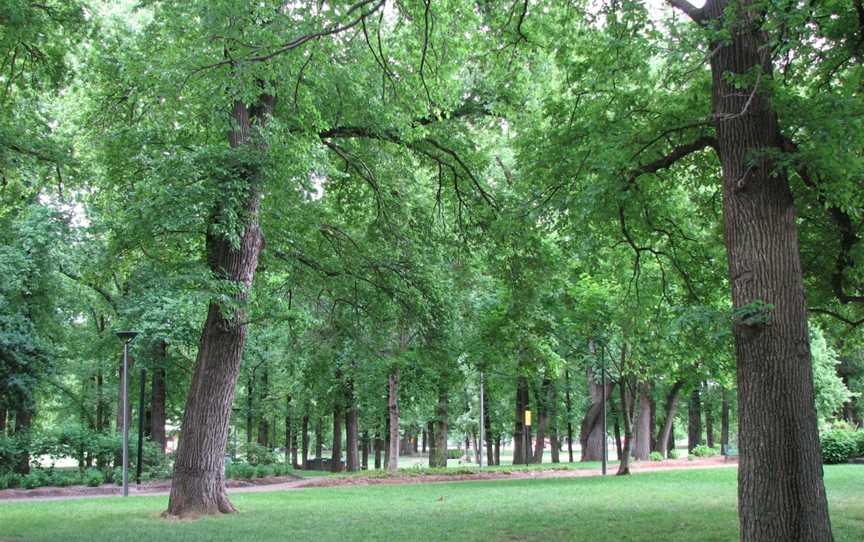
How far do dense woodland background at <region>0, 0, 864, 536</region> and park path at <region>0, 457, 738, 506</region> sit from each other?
4.76 metres

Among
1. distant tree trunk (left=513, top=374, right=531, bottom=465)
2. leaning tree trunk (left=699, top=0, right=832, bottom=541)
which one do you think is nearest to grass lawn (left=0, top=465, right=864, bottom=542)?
leaning tree trunk (left=699, top=0, right=832, bottom=541)

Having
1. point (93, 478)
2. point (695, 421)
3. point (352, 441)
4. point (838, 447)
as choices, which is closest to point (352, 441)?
point (352, 441)

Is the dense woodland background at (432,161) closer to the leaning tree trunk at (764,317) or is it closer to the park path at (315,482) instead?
the leaning tree trunk at (764,317)

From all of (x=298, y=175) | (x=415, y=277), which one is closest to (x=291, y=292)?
(x=415, y=277)

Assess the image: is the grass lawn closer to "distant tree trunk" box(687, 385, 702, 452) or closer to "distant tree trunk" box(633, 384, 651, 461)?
"distant tree trunk" box(633, 384, 651, 461)

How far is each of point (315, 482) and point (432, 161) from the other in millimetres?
14284

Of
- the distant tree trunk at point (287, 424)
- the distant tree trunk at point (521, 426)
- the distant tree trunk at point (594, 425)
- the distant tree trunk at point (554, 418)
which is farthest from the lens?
the distant tree trunk at point (554, 418)

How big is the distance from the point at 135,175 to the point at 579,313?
1441cm

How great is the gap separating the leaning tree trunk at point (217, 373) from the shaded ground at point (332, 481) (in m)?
8.34

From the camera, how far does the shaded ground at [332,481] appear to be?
20.3 metres

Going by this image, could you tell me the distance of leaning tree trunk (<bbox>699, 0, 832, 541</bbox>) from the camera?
23.7 ft

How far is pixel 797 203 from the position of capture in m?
11.1

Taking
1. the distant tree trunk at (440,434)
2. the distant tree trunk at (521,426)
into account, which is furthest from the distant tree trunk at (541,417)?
the distant tree trunk at (440,434)

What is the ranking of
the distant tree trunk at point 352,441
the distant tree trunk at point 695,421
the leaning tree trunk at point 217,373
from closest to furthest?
the leaning tree trunk at point 217,373, the distant tree trunk at point 352,441, the distant tree trunk at point 695,421
